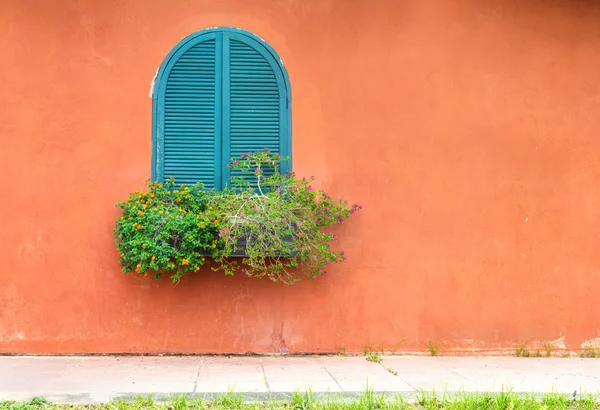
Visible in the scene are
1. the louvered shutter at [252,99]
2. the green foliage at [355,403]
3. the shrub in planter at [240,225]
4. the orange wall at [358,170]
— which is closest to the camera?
A: the green foliage at [355,403]

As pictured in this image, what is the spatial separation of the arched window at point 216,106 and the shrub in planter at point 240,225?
0.18m

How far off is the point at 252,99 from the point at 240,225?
52.0 inches

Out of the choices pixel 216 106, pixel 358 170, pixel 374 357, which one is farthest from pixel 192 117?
pixel 374 357

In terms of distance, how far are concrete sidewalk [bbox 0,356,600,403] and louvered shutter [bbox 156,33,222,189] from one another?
176cm

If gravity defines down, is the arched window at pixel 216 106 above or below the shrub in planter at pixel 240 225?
above

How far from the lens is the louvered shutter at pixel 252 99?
20.7 feet

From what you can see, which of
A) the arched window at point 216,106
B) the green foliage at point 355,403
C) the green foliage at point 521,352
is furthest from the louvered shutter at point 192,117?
the green foliage at point 521,352

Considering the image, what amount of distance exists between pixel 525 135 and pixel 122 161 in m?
3.99

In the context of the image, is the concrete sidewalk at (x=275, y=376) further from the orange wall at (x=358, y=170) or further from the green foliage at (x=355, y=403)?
the orange wall at (x=358, y=170)

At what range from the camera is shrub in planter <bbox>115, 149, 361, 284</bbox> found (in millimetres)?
5754

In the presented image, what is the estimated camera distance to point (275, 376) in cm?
536

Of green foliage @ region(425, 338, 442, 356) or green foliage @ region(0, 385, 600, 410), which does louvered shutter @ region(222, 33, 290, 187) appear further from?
green foliage @ region(0, 385, 600, 410)

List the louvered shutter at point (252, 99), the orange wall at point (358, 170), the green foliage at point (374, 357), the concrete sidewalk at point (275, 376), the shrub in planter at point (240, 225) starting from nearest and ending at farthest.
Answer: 1. the concrete sidewalk at point (275, 376)
2. the shrub in planter at point (240, 225)
3. the green foliage at point (374, 357)
4. the orange wall at point (358, 170)
5. the louvered shutter at point (252, 99)

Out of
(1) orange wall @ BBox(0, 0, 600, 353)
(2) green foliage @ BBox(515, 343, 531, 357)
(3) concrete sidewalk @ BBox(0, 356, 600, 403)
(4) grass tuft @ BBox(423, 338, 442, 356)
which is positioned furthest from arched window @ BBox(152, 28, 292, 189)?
(2) green foliage @ BBox(515, 343, 531, 357)
